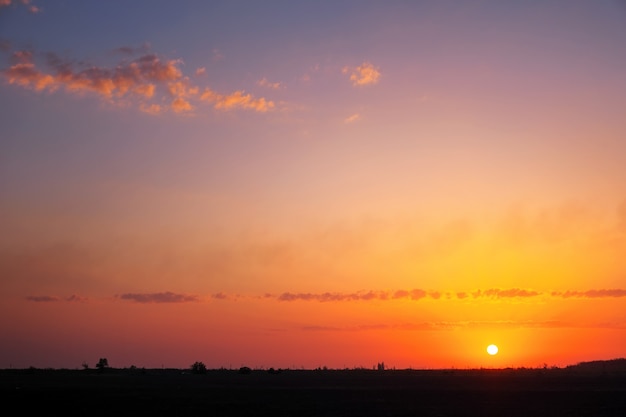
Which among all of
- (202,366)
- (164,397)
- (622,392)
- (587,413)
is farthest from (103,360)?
(587,413)

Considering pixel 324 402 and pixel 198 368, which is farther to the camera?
pixel 198 368

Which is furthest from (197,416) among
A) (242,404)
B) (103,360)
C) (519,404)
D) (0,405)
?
(103,360)

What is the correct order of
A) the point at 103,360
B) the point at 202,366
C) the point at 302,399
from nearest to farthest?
the point at 302,399, the point at 202,366, the point at 103,360

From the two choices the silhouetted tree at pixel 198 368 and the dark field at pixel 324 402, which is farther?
the silhouetted tree at pixel 198 368

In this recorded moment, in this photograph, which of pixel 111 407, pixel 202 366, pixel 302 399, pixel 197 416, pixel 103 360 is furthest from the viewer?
pixel 103 360

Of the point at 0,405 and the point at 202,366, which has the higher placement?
the point at 202,366

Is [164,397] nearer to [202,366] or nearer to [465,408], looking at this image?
[465,408]

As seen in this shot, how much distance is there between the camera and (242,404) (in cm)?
5712

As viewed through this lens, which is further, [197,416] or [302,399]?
[302,399]

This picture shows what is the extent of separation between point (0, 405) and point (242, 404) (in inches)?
713

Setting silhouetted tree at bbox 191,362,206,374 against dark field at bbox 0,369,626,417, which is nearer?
dark field at bbox 0,369,626,417

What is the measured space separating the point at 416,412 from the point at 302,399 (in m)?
14.8

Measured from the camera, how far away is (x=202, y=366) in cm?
15900

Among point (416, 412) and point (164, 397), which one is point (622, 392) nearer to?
point (416, 412)
